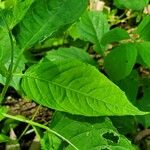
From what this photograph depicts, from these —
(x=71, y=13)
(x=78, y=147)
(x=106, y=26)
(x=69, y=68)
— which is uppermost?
(x=71, y=13)

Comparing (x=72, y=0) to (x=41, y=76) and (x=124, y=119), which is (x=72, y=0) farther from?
(x=124, y=119)

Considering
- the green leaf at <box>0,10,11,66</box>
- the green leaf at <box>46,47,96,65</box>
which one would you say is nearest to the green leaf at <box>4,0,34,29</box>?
the green leaf at <box>0,10,11,66</box>

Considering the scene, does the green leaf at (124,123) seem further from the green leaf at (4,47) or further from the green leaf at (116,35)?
the green leaf at (4,47)

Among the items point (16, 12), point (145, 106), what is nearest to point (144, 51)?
point (145, 106)

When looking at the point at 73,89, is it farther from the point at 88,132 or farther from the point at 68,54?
the point at 68,54

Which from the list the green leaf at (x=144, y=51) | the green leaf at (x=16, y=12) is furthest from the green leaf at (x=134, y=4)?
the green leaf at (x=16, y=12)

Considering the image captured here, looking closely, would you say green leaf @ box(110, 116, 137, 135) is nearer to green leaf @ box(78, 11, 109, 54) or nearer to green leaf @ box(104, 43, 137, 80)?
green leaf @ box(104, 43, 137, 80)

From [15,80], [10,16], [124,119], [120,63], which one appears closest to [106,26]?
[120,63]
